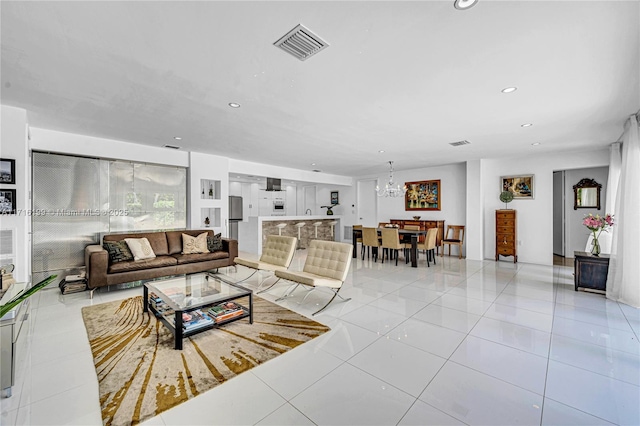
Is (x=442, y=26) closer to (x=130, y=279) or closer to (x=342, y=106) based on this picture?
(x=342, y=106)

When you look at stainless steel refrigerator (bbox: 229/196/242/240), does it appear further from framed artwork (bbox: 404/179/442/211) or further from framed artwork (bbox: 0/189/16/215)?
framed artwork (bbox: 0/189/16/215)

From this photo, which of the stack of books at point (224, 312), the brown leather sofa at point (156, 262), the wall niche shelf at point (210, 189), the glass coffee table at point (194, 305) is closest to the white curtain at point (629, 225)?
the glass coffee table at point (194, 305)

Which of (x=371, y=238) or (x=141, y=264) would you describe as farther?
(x=371, y=238)

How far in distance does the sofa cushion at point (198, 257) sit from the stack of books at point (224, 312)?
2082mm

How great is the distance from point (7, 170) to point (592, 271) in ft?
27.7

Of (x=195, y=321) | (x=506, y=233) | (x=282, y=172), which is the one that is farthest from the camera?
(x=282, y=172)

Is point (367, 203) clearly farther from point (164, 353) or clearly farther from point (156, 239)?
point (164, 353)

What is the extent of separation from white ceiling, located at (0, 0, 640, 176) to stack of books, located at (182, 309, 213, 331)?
8.15ft

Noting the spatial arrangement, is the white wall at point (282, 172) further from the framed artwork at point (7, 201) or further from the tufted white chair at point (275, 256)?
the framed artwork at point (7, 201)

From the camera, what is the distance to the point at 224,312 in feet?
10.6

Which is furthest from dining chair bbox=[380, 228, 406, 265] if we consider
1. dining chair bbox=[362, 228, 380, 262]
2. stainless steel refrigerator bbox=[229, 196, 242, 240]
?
stainless steel refrigerator bbox=[229, 196, 242, 240]

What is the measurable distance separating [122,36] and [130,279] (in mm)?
3714

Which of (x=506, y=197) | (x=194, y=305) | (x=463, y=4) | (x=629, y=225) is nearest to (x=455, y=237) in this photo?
(x=506, y=197)

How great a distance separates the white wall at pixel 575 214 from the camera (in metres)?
6.67
